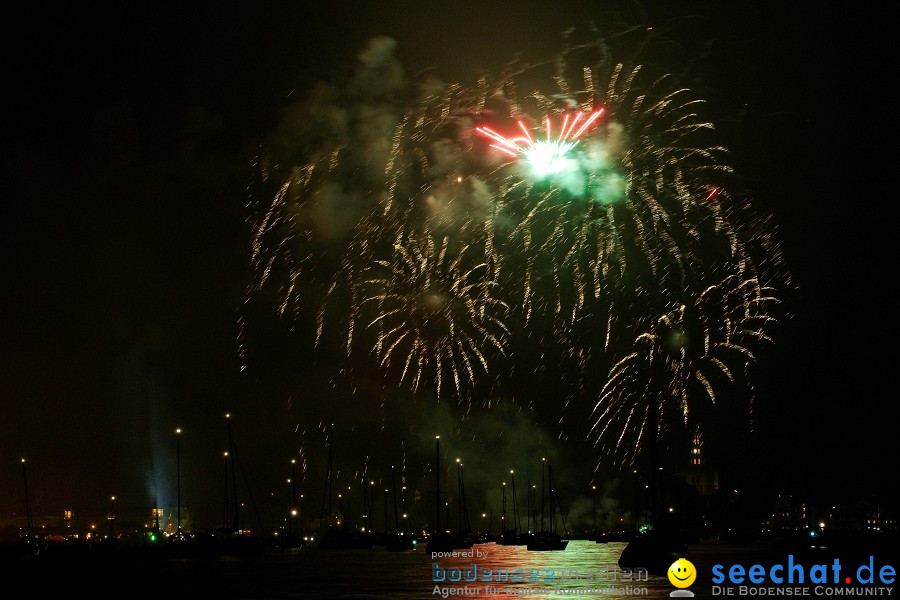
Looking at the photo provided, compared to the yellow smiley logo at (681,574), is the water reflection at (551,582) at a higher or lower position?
lower

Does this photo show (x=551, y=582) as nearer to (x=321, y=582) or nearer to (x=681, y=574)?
(x=681, y=574)

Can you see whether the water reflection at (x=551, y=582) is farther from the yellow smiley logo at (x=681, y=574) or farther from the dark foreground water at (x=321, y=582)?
the yellow smiley logo at (x=681, y=574)

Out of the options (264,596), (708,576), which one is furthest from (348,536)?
(264,596)

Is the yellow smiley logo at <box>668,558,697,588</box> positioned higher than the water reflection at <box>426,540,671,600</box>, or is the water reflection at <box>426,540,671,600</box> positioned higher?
the yellow smiley logo at <box>668,558,697,588</box>

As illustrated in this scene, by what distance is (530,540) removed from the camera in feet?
422

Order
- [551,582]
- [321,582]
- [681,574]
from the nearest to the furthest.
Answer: [681,574]
[551,582]
[321,582]

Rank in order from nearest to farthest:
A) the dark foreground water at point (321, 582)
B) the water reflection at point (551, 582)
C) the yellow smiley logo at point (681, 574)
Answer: the water reflection at point (551, 582) → the yellow smiley logo at point (681, 574) → the dark foreground water at point (321, 582)

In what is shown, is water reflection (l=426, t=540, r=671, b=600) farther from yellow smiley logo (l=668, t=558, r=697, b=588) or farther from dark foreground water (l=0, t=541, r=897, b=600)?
yellow smiley logo (l=668, t=558, r=697, b=588)

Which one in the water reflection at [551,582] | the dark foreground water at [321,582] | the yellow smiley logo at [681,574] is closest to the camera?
the water reflection at [551,582]

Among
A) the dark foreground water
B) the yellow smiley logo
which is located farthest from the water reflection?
the yellow smiley logo

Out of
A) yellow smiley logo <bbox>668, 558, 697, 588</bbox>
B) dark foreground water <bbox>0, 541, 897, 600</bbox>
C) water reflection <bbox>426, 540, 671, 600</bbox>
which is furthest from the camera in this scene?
dark foreground water <bbox>0, 541, 897, 600</bbox>

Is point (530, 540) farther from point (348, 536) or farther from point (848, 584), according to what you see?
point (848, 584)

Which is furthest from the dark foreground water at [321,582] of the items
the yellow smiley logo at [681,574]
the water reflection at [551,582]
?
the yellow smiley logo at [681,574]

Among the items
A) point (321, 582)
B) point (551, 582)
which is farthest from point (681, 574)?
point (321, 582)
